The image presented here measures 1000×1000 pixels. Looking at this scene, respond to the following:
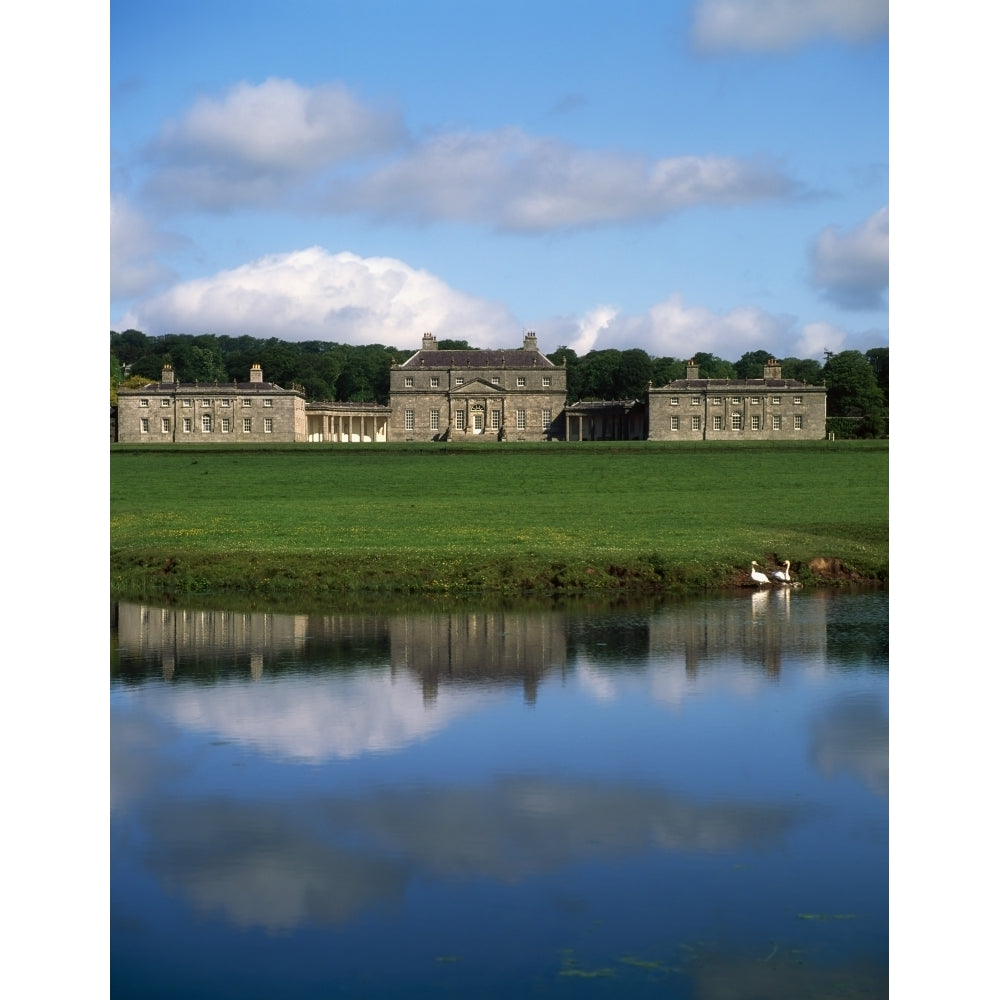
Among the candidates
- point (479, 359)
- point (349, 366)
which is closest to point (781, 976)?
point (479, 359)

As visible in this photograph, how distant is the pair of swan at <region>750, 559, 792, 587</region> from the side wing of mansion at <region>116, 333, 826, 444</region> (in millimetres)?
49476

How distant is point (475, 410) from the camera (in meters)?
86.1

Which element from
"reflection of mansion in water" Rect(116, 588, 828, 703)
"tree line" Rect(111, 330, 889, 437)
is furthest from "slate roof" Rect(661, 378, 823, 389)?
"reflection of mansion in water" Rect(116, 588, 828, 703)

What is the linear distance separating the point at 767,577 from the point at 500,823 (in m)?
13.0

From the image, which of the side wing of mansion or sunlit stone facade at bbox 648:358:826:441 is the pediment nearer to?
the side wing of mansion

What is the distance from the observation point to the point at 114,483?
1576 inches

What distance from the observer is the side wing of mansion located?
7569 cm

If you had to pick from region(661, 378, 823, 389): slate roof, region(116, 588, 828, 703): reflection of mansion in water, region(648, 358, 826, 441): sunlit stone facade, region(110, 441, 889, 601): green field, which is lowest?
region(116, 588, 828, 703): reflection of mansion in water

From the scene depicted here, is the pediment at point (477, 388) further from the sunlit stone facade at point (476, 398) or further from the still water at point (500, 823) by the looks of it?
the still water at point (500, 823)

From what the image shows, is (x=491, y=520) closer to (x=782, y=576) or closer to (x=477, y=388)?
(x=782, y=576)
